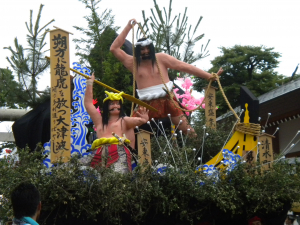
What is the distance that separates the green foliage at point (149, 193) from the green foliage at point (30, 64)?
4.08m

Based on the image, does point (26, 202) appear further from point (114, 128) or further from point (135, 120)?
point (135, 120)

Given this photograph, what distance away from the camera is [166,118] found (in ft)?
27.2

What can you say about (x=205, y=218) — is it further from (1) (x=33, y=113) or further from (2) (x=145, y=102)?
(1) (x=33, y=113)

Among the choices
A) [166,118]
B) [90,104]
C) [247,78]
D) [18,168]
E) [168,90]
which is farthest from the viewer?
[247,78]

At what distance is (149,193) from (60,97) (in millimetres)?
1941

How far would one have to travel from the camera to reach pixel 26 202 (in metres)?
3.29

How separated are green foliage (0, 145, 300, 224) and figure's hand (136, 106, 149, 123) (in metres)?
1.40

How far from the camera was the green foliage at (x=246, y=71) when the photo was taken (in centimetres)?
1922

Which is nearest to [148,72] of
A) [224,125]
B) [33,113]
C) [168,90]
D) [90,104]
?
[168,90]

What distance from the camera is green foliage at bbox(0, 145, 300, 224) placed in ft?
17.7

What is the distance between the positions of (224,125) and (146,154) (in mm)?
2963

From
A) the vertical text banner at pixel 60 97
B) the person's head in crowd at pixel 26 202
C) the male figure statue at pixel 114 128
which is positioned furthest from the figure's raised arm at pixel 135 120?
the person's head in crowd at pixel 26 202

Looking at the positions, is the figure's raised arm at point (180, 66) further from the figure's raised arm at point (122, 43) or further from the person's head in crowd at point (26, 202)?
the person's head in crowd at point (26, 202)

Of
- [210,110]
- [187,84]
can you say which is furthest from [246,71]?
[210,110]
